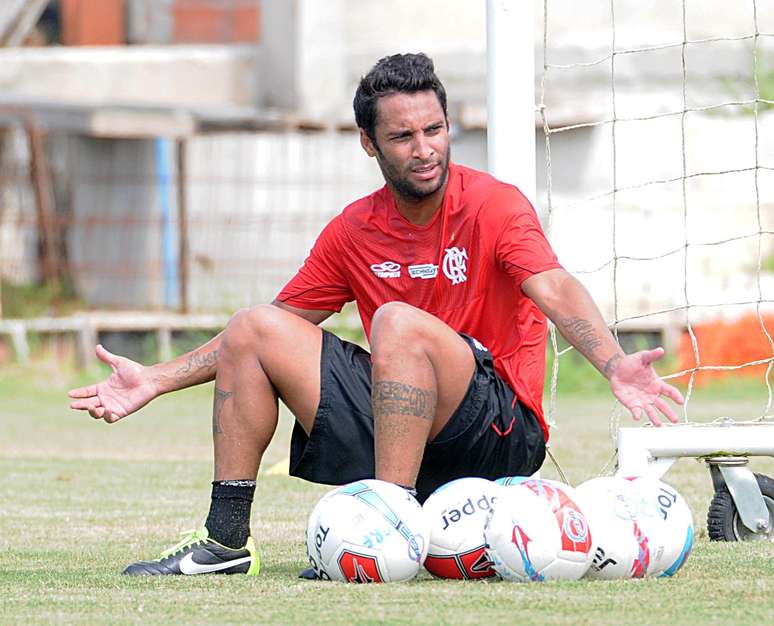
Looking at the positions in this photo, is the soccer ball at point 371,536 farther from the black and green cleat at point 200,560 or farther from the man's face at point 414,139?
the man's face at point 414,139

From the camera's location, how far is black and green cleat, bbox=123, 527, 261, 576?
16.1 ft

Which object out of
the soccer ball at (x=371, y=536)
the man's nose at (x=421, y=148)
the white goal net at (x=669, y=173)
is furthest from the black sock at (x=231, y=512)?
the white goal net at (x=669, y=173)

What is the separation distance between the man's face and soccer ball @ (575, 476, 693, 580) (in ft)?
3.50

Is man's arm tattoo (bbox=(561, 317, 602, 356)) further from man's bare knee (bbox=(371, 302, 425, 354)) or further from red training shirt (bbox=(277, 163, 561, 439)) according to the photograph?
man's bare knee (bbox=(371, 302, 425, 354))

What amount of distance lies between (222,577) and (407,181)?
133cm

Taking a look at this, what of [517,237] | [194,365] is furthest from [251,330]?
[517,237]

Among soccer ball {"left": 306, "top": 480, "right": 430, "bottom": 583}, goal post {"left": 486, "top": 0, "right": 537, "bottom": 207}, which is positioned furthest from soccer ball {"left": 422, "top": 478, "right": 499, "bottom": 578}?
goal post {"left": 486, "top": 0, "right": 537, "bottom": 207}

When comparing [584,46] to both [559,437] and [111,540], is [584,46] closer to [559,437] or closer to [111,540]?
[559,437]

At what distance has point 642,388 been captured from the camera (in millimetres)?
4504

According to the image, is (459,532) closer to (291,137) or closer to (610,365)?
(610,365)

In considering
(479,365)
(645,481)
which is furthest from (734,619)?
(479,365)

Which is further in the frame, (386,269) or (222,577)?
(386,269)

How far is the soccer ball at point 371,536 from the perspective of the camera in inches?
182

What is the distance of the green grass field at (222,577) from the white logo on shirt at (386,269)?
97 centimetres
